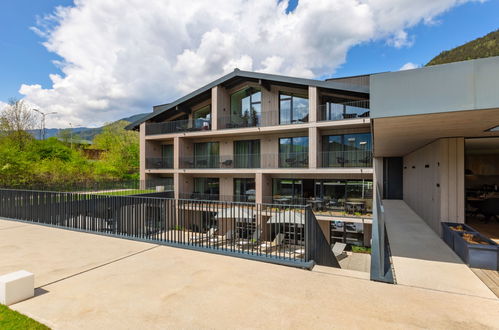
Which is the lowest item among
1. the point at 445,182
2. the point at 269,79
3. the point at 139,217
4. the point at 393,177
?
the point at 139,217

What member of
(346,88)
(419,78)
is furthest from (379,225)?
(346,88)

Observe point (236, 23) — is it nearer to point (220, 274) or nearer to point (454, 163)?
point (454, 163)

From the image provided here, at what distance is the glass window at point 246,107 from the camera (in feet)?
62.8

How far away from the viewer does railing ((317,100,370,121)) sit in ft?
50.6

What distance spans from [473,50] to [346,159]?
8007cm

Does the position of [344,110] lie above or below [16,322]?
above

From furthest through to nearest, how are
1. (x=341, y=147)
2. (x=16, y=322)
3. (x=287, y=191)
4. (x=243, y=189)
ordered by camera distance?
1. (x=243, y=189)
2. (x=287, y=191)
3. (x=341, y=147)
4. (x=16, y=322)

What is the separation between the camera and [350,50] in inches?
1350

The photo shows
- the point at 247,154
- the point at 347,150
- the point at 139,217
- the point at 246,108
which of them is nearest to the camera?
the point at 139,217

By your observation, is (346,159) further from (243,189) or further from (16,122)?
(16,122)

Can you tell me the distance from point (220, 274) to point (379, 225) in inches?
141

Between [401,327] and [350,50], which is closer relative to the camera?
[401,327]

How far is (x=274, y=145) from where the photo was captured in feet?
61.9

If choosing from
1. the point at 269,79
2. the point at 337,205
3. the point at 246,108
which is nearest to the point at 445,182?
the point at 337,205
